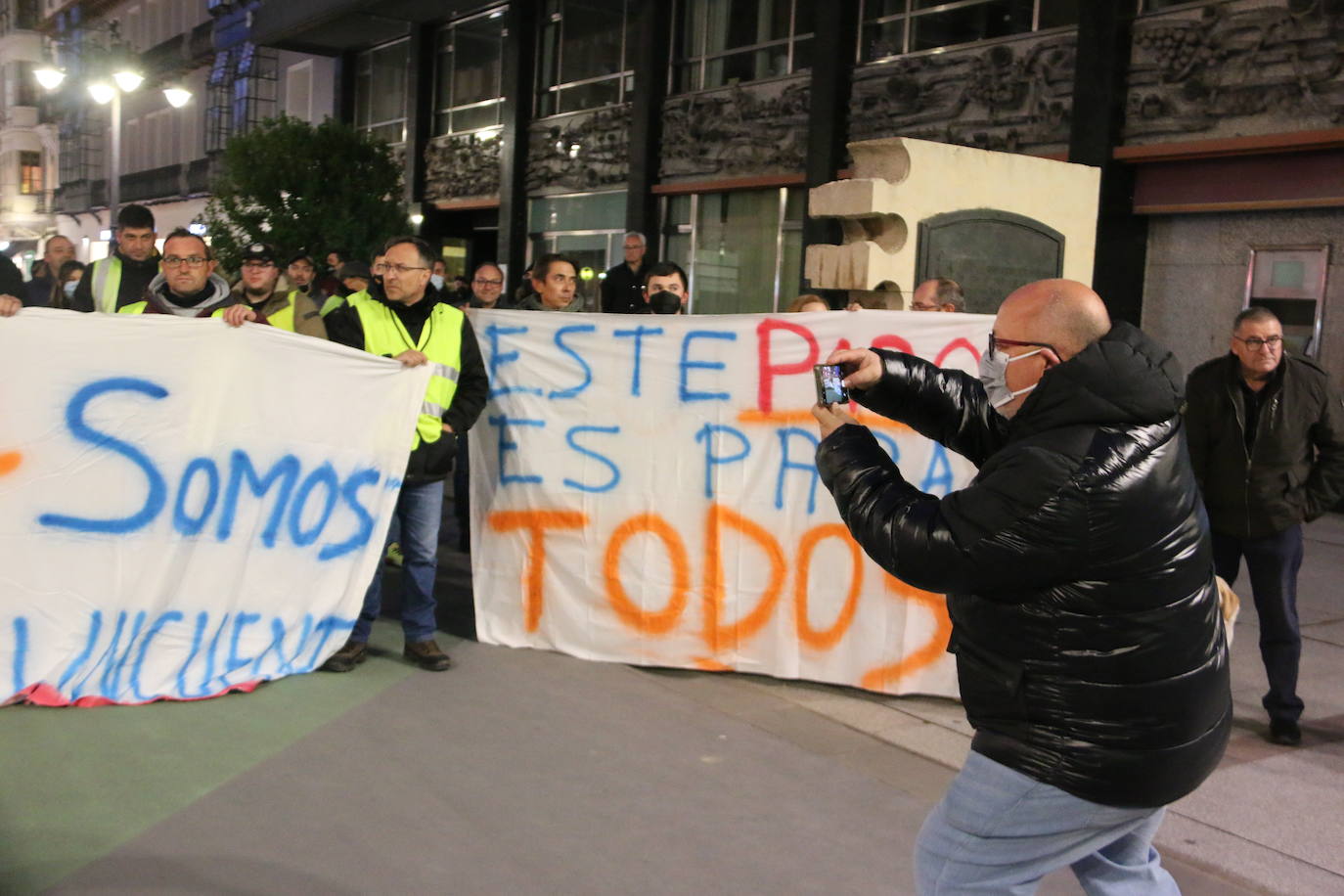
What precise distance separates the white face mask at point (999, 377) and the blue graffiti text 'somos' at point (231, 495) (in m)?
3.31

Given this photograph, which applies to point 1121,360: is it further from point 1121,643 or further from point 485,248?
point 485,248

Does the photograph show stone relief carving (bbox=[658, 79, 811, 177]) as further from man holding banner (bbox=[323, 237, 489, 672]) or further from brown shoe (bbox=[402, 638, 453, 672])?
brown shoe (bbox=[402, 638, 453, 672])

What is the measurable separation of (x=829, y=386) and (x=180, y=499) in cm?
324

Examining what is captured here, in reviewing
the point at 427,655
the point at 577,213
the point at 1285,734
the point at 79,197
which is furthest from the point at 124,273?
the point at 79,197

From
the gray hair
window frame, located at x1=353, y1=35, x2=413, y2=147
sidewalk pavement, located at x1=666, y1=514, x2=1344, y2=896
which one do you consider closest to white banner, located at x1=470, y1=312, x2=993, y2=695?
sidewalk pavement, located at x1=666, y1=514, x2=1344, y2=896

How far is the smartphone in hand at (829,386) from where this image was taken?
2703 millimetres

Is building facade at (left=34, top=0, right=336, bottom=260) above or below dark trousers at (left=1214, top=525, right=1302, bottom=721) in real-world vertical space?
above

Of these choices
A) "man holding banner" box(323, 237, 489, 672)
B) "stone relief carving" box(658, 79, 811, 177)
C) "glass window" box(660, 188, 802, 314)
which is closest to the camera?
"man holding banner" box(323, 237, 489, 672)

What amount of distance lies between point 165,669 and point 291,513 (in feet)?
2.49

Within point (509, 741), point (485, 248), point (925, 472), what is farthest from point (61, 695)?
point (485, 248)

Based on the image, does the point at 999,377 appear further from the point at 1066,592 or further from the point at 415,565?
the point at 415,565

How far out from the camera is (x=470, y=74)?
24.0 m

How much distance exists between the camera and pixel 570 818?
13.1ft

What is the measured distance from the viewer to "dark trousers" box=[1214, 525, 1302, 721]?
510 cm
